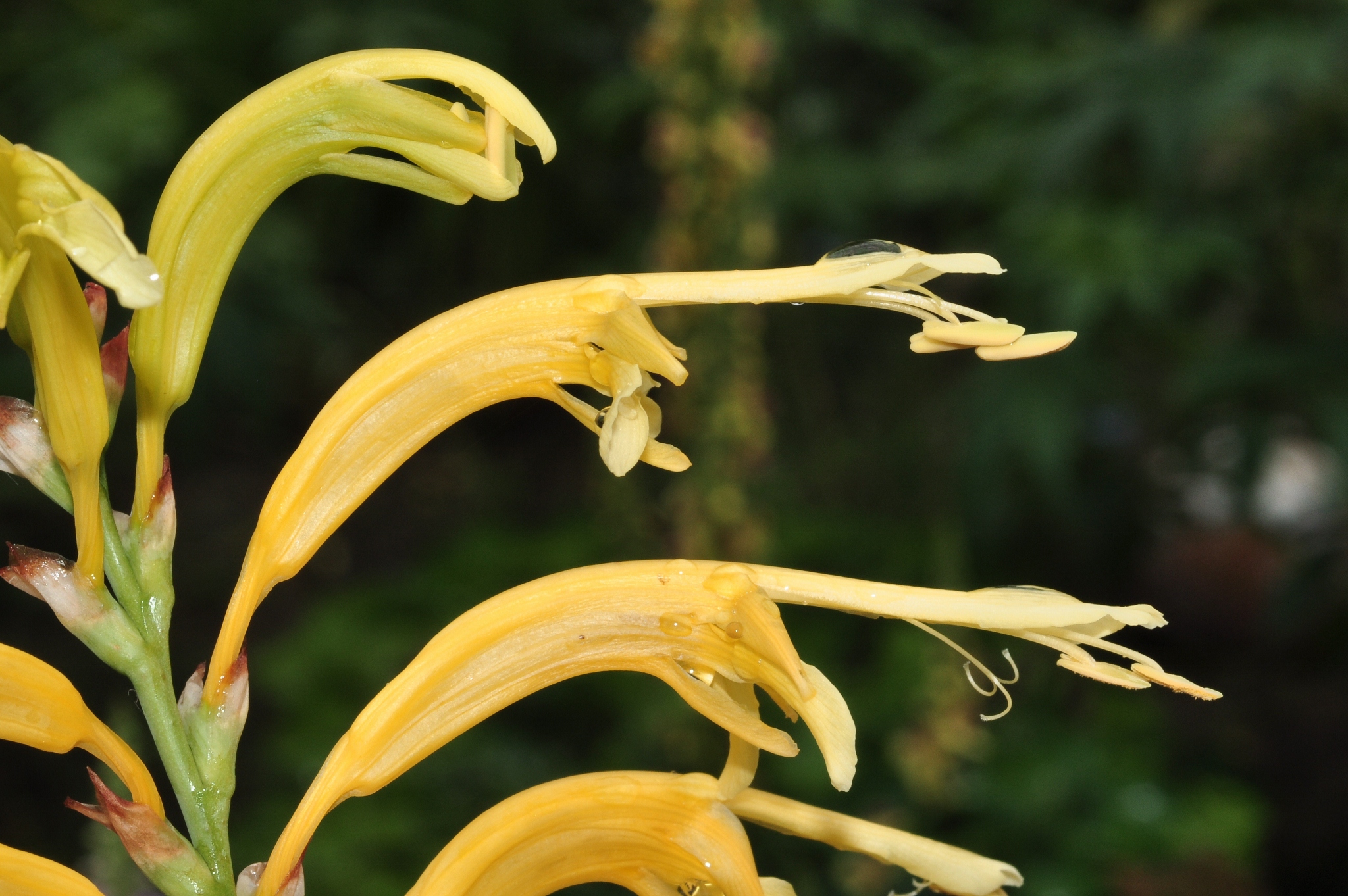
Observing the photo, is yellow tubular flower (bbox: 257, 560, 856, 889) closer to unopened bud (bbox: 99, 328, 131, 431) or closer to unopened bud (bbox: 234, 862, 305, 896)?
unopened bud (bbox: 234, 862, 305, 896)

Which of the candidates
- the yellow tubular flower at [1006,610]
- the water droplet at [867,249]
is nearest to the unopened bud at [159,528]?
the yellow tubular flower at [1006,610]

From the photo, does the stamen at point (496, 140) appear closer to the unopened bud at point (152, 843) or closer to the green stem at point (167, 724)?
the green stem at point (167, 724)

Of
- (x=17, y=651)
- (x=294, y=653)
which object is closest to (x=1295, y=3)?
(x=294, y=653)

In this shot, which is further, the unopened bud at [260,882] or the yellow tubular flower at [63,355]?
the unopened bud at [260,882]

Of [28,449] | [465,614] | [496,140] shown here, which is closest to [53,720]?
[28,449]

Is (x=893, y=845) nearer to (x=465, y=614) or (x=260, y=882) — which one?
(x=465, y=614)

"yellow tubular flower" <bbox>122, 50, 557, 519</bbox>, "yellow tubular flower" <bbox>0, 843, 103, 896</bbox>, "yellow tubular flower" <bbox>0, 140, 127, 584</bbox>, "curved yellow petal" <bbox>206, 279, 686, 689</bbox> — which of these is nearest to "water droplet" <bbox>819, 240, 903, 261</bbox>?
"curved yellow petal" <bbox>206, 279, 686, 689</bbox>

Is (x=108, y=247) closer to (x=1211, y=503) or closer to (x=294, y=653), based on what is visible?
(x=294, y=653)
